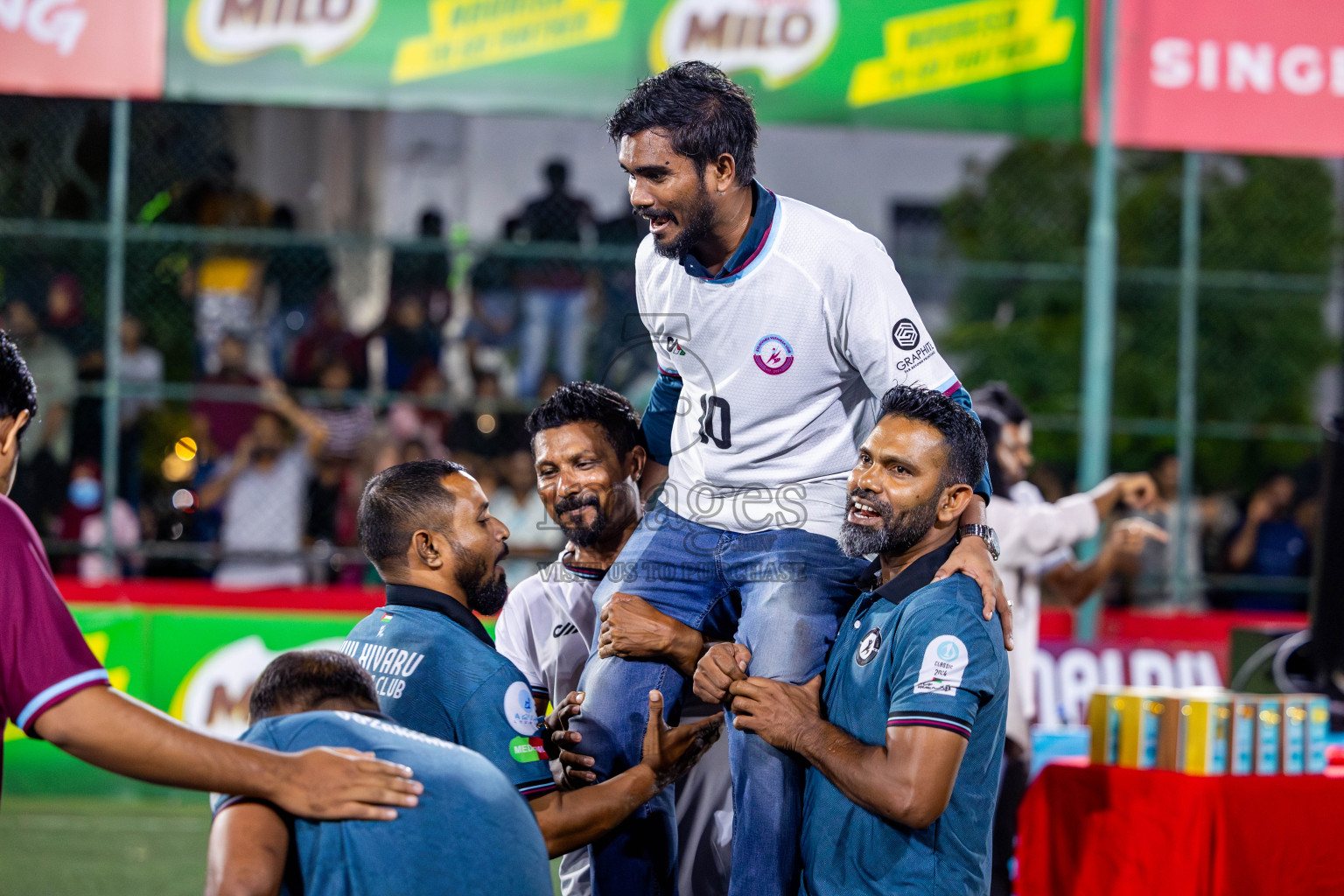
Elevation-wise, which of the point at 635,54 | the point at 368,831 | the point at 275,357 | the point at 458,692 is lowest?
the point at 368,831

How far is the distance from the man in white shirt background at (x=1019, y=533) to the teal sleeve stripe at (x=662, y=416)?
2067 mm

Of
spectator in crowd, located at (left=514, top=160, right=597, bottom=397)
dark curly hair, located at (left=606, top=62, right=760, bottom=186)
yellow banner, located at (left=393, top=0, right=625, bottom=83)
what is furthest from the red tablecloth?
yellow banner, located at (left=393, top=0, right=625, bottom=83)

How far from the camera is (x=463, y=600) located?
150 inches

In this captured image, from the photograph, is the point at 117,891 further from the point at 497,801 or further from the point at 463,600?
the point at 497,801

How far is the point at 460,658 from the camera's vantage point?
11.4 feet

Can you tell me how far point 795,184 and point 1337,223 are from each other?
9.94 metres

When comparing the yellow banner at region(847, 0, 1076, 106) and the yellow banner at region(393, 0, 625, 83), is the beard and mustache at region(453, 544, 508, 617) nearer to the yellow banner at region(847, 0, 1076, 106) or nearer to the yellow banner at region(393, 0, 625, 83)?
the yellow banner at region(393, 0, 625, 83)

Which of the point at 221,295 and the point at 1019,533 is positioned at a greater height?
the point at 221,295

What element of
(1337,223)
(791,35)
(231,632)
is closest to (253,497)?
(231,632)

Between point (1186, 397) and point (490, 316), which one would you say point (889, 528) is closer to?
point (1186, 397)

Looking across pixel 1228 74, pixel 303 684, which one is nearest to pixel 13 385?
pixel 303 684

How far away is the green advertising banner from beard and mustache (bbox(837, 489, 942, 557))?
5.99 m

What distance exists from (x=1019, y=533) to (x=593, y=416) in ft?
7.78

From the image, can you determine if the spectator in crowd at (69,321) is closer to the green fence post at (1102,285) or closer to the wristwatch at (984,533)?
the green fence post at (1102,285)
